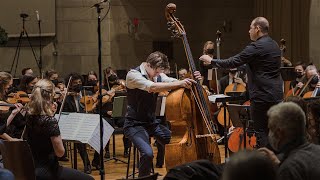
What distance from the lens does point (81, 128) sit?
6344mm

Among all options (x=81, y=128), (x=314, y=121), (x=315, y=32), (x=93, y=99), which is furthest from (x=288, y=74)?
(x=314, y=121)

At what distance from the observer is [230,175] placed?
91.5 inches

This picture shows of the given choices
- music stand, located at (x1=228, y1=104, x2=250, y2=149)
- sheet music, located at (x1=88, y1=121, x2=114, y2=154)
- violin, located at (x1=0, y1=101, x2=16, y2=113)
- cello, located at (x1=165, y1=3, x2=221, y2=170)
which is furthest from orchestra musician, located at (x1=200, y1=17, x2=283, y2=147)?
violin, located at (x1=0, y1=101, x2=16, y2=113)

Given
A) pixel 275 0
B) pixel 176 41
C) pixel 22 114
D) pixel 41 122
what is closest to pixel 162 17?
pixel 176 41

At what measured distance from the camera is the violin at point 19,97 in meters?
8.45

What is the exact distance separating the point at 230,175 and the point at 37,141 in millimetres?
3161

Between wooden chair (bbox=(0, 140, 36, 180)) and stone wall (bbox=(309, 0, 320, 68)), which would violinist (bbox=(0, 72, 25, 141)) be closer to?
wooden chair (bbox=(0, 140, 36, 180))

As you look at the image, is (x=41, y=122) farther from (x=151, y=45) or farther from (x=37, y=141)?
(x=151, y=45)

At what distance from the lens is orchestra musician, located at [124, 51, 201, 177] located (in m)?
6.03

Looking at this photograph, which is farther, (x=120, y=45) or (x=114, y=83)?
(x=120, y=45)

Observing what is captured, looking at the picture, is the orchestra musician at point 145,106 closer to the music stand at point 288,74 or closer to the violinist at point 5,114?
the violinist at point 5,114

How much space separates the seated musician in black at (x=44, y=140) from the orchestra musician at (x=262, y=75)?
179 centimetres

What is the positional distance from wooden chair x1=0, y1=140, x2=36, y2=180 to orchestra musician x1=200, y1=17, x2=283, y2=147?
6.98ft

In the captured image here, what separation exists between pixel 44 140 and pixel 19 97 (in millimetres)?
3513
